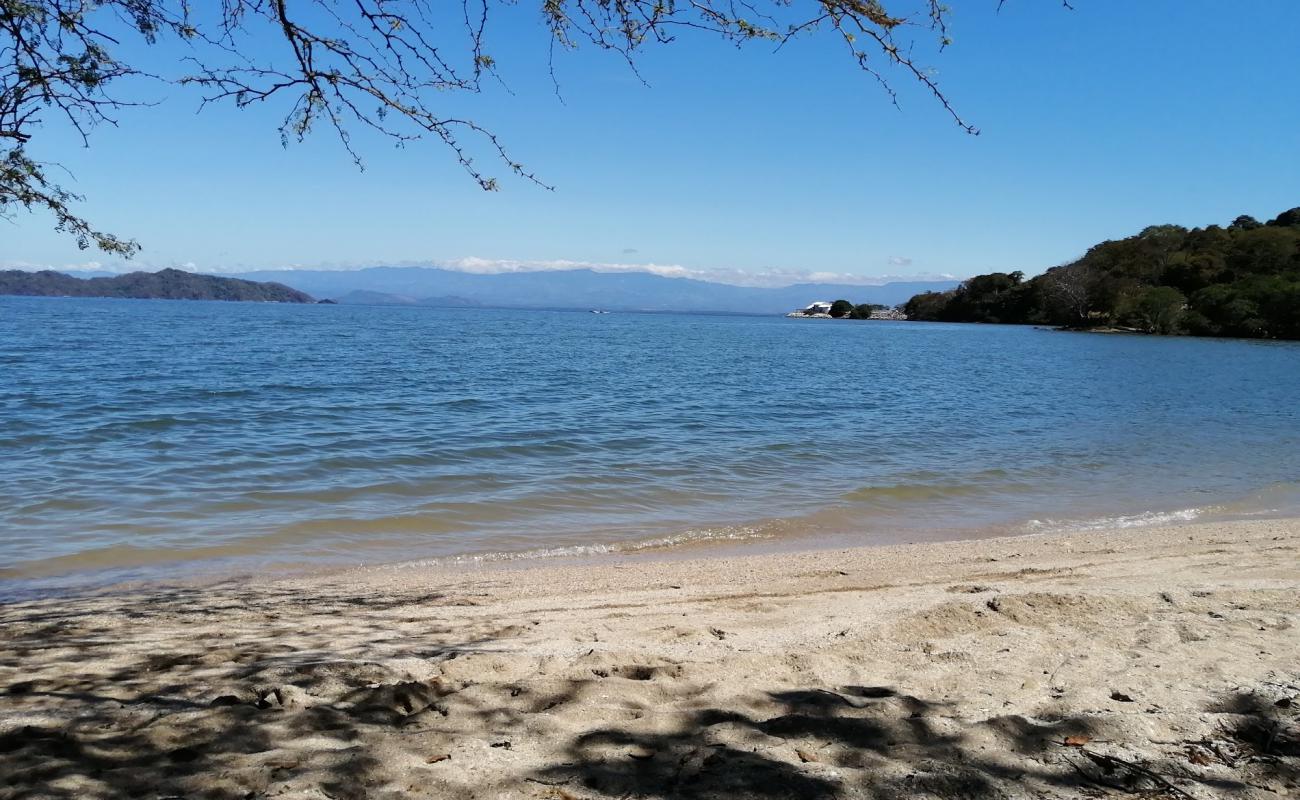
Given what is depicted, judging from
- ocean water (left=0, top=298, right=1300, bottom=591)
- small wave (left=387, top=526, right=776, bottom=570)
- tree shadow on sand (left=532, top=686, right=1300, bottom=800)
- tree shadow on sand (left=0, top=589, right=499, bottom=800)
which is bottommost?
small wave (left=387, top=526, right=776, bottom=570)

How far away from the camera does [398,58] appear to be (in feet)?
16.2

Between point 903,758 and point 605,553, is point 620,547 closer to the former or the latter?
point 605,553

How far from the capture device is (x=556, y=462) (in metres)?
13.8

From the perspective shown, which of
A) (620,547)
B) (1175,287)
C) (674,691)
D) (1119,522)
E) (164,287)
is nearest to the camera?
(674,691)

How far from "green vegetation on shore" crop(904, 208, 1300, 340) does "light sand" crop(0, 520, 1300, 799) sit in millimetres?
81146

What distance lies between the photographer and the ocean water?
9594mm

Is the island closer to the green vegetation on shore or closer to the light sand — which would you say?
the green vegetation on shore

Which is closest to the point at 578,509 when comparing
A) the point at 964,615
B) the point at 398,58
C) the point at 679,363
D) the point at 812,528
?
the point at 812,528

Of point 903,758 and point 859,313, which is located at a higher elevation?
point 859,313

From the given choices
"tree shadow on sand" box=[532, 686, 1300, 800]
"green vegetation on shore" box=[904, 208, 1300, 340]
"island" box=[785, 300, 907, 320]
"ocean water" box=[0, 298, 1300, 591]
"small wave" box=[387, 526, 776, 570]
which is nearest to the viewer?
"tree shadow on sand" box=[532, 686, 1300, 800]

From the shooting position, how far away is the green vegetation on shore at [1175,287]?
71.1m

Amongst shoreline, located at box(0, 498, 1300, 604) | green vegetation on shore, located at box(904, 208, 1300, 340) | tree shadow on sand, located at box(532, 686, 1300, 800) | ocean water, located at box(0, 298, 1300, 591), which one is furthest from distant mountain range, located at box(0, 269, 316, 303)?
tree shadow on sand, located at box(532, 686, 1300, 800)

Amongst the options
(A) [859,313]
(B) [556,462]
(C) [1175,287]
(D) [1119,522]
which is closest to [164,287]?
(A) [859,313]

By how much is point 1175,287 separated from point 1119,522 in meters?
96.0
